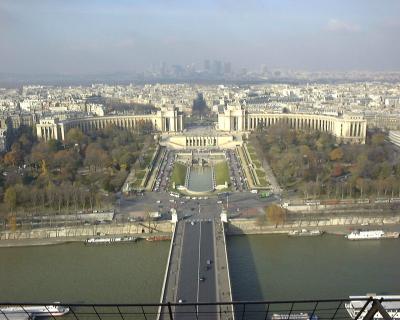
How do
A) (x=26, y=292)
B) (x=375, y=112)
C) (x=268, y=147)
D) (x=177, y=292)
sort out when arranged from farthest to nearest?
(x=375, y=112)
(x=268, y=147)
(x=26, y=292)
(x=177, y=292)

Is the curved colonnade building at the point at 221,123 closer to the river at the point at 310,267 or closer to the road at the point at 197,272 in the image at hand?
the river at the point at 310,267

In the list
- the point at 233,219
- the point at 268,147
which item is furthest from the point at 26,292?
the point at 268,147

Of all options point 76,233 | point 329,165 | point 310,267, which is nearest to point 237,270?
point 310,267

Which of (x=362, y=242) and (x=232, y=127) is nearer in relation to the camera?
(x=362, y=242)

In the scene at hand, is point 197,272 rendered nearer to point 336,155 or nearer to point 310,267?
point 310,267

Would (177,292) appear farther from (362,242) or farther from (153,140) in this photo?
(153,140)

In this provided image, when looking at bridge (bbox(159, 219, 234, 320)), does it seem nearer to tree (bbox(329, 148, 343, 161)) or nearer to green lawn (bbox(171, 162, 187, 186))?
green lawn (bbox(171, 162, 187, 186))
